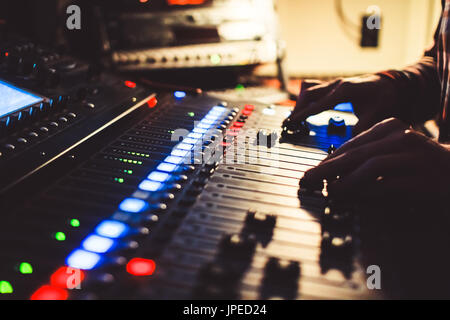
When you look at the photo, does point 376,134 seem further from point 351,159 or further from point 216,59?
point 216,59

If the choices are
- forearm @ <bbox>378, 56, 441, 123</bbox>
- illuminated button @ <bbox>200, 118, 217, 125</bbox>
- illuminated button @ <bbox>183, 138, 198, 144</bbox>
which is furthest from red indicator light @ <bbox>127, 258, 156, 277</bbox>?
forearm @ <bbox>378, 56, 441, 123</bbox>

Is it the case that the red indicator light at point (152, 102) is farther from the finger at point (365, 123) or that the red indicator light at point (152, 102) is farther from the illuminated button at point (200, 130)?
the finger at point (365, 123)

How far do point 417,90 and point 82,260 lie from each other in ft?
2.98

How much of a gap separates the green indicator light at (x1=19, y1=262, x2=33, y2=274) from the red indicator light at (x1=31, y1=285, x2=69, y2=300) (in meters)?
0.03

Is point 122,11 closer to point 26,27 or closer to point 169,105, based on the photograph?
point 26,27

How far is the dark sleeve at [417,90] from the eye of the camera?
3.14ft

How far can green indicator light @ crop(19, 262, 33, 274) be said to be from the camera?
0.38 metres

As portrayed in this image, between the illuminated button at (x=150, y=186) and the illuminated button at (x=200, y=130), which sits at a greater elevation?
the illuminated button at (x=200, y=130)

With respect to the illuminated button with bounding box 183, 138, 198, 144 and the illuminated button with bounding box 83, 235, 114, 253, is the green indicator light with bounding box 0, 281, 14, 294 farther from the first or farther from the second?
the illuminated button with bounding box 183, 138, 198, 144

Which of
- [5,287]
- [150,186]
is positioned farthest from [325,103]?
[5,287]

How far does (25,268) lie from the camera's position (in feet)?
1.27

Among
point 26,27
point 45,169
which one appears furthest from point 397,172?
point 26,27

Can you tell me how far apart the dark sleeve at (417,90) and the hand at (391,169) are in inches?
15.5

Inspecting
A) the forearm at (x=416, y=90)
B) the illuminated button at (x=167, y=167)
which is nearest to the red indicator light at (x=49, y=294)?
the illuminated button at (x=167, y=167)
